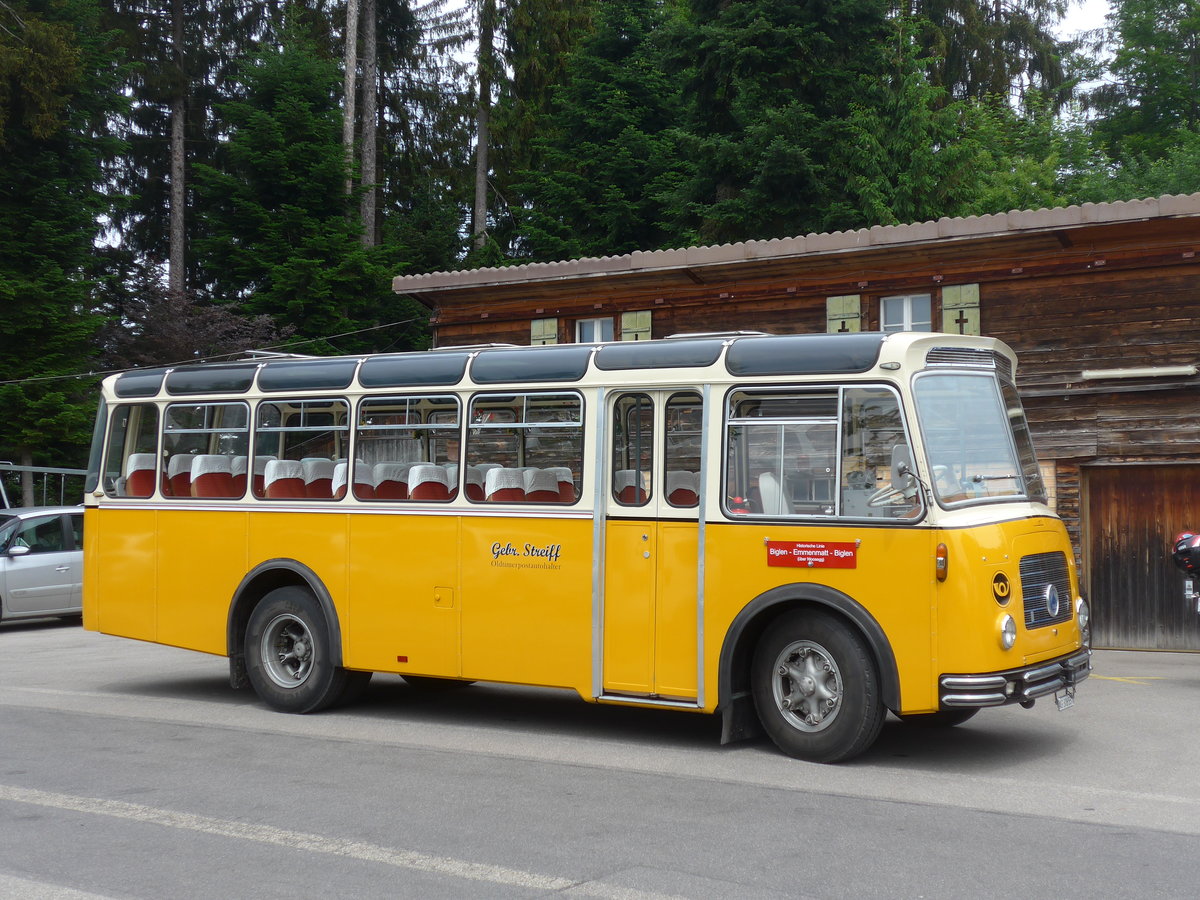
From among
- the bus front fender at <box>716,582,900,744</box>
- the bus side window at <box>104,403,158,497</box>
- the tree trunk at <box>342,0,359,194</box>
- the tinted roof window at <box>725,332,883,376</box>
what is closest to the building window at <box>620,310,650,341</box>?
the bus side window at <box>104,403,158,497</box>

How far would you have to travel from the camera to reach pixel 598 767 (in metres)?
8.53

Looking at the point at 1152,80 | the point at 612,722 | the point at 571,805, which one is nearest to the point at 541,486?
the point at 612,722

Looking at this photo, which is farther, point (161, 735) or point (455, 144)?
point (455, 144)

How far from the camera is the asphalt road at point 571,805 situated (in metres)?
5.88

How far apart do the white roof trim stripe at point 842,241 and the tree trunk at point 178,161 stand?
18916 millimetres

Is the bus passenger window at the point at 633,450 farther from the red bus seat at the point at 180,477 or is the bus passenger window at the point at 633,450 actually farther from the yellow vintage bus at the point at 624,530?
the red bus seat at the point at 180,477

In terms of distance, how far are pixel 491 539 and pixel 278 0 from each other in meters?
39.7

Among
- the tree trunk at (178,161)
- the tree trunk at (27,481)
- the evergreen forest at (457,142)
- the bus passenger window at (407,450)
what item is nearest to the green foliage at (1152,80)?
the evergreen forest at (457,142)

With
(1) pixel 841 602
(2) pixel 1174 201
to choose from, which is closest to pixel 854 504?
(1) pixel 841 602

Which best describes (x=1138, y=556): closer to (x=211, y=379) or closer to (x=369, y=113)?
(x=211, y=379)

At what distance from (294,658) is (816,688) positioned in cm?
495

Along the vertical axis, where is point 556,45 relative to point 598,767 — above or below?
above

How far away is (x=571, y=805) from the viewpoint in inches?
290

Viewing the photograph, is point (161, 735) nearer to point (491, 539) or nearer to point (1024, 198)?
point (491, 539)
